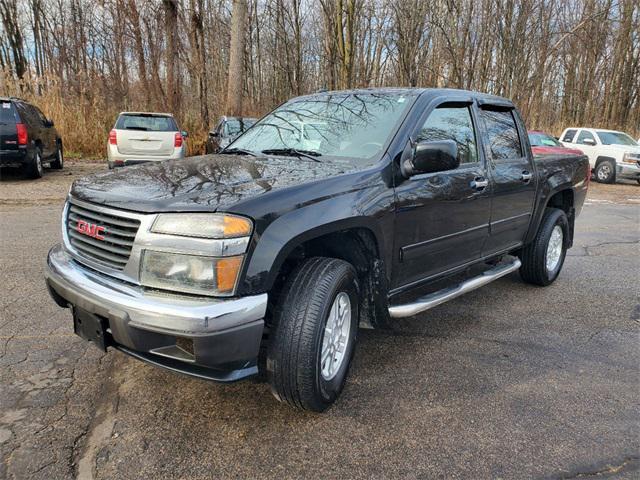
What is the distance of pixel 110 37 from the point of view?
78.3ft

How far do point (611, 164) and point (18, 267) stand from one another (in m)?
18.2

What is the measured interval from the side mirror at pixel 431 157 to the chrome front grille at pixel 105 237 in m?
1.69

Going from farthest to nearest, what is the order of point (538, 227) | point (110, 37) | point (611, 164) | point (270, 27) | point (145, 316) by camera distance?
point (270, 27), point (110, 37), point (611, 164), point (538, 227), point (145, 316)

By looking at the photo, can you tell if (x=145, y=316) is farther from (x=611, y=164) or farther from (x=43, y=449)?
(x=611, y=164)

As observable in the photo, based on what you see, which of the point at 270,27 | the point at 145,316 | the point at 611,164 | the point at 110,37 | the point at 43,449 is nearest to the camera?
the point at 145,316

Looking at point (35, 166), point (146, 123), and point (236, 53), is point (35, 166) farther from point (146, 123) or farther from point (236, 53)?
point (236, 53)

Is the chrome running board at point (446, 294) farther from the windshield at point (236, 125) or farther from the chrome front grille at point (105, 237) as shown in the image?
the windshield at point (236, 125)

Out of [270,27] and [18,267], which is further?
[270,27]

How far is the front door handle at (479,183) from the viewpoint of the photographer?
3855mm

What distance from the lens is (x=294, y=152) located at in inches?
137

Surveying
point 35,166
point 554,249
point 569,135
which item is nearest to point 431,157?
point 554,249

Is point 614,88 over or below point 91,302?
over

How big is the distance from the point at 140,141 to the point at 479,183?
30.6 feet

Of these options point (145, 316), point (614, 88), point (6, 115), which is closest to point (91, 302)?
point (145, 316)
